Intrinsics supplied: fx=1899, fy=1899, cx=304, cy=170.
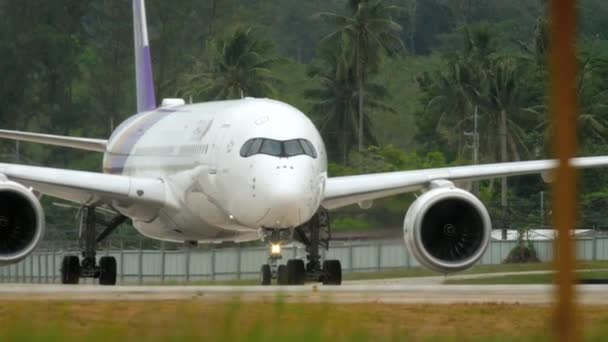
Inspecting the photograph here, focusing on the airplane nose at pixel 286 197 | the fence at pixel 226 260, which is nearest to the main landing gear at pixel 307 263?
the airplane nose at pixel 286 197

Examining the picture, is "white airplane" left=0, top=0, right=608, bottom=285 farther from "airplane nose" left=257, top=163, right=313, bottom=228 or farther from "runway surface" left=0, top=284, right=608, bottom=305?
"runway surface" left=0, top=284, right=608, bottom=305

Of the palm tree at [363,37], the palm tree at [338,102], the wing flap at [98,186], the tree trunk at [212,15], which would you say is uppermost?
the tree trunk at [212,15]

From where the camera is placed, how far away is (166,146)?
98.3 feet

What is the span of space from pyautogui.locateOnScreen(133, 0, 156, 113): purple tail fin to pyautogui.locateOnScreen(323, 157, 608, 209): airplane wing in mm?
7388

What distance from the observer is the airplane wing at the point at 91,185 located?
1105 inches

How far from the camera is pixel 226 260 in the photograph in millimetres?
40219

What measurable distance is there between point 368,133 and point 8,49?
1354 centimetres

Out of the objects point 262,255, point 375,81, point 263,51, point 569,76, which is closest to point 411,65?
point 375,81

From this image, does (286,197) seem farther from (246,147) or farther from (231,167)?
(231,167)

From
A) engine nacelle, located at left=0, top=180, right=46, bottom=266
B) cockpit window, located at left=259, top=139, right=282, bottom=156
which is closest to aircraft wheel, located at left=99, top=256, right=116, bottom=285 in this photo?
engine nacelle, located at left=0, top=180, right=46, bottom=266

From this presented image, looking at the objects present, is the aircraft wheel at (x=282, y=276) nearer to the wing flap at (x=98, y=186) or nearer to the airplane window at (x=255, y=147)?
the airplane window at (x=255, y=147)

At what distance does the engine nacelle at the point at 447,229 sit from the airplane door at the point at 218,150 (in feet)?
9.19

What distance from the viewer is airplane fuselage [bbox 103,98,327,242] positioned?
84.2 feet

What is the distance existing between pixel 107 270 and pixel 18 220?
169 inches
